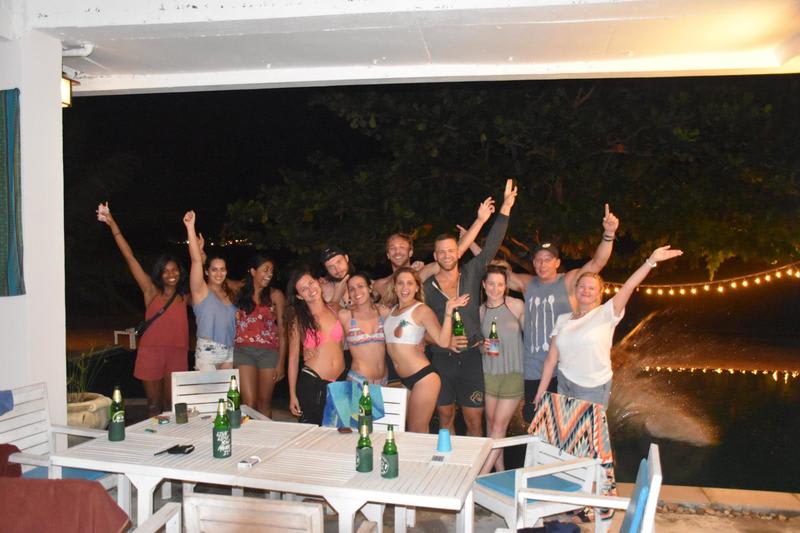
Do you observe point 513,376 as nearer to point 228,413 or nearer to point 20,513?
point 228,413

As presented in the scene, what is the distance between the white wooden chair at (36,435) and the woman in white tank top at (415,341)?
5.74 feet

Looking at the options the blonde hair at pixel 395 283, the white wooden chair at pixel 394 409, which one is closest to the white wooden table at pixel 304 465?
the white wooden chair at pixel 394 409

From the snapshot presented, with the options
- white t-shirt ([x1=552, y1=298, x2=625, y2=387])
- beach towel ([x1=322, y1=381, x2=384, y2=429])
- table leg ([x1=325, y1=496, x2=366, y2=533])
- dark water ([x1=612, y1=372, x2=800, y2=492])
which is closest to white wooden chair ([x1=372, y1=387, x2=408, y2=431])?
beach towel ([x1=322, y1=381, x2=384, y2=429])

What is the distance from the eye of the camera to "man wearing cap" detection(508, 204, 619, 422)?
4668 millimetres

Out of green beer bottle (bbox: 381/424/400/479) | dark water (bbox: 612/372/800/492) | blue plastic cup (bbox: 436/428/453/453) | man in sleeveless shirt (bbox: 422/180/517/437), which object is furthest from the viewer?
dark water (bbox: 612/372/800/492)

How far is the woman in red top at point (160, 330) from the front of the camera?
542 centimetres

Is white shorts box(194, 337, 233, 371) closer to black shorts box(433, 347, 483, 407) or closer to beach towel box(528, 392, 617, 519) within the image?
black shorts box(433, 347, 483, 407)

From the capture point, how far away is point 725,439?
8555 millimetres

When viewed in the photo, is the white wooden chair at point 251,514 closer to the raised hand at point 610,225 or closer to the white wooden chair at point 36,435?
the white wooden chair at point 36,435

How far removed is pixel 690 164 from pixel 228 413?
15.0 ft

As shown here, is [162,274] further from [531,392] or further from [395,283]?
[531,392]

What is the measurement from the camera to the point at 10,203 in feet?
13.5

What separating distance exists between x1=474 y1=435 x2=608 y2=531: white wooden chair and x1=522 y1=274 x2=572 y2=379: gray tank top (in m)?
0.77

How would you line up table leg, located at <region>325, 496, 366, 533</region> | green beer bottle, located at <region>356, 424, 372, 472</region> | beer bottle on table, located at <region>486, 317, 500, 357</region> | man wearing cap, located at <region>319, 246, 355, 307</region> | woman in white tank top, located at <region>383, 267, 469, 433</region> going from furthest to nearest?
1. man wearing cap, located at <region>319, 246, 355, 307</region>
2. beer bottle on table, located at <region>486, 317, 500, 357</region>
3. woman in white tank top, located at <region>383, 267, 469, 433</region>
4. green beer bottle, located at <region>356, 424, 372, 472</region>
5. table leg, located at <region>325, 496, 366, 533</region>
